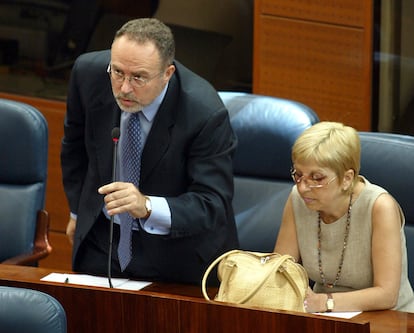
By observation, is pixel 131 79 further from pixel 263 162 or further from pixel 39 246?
pixel 39 246

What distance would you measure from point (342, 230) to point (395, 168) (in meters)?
0.36

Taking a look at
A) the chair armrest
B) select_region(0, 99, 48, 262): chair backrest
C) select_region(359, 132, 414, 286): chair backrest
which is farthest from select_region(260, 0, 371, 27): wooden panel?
the chair armrest

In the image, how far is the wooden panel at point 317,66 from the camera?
14.9 ft

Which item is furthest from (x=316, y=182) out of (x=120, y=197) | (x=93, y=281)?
(x=93, y=281)

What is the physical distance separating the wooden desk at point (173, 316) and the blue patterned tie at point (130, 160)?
13.0 inches

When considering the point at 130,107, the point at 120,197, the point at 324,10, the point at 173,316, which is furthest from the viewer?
the point at 324,10

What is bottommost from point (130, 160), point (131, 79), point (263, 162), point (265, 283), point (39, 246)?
point (39, 246)

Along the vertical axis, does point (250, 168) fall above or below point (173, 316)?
above

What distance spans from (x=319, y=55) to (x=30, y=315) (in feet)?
7.86

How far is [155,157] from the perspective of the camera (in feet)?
10.8

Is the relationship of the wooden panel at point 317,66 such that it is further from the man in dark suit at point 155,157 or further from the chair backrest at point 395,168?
the man in dark suit at point 155,157

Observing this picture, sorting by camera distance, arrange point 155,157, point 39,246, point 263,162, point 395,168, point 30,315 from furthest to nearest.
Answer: point 39,246 < point 263,162 < point 395,168 < point 155,157 < point 30,315

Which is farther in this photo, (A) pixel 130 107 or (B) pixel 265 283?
(A) pixel 130 107

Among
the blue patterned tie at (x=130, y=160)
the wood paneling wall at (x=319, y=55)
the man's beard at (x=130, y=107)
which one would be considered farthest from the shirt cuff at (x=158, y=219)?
the wood paneling wall at (x=319, y=55)
